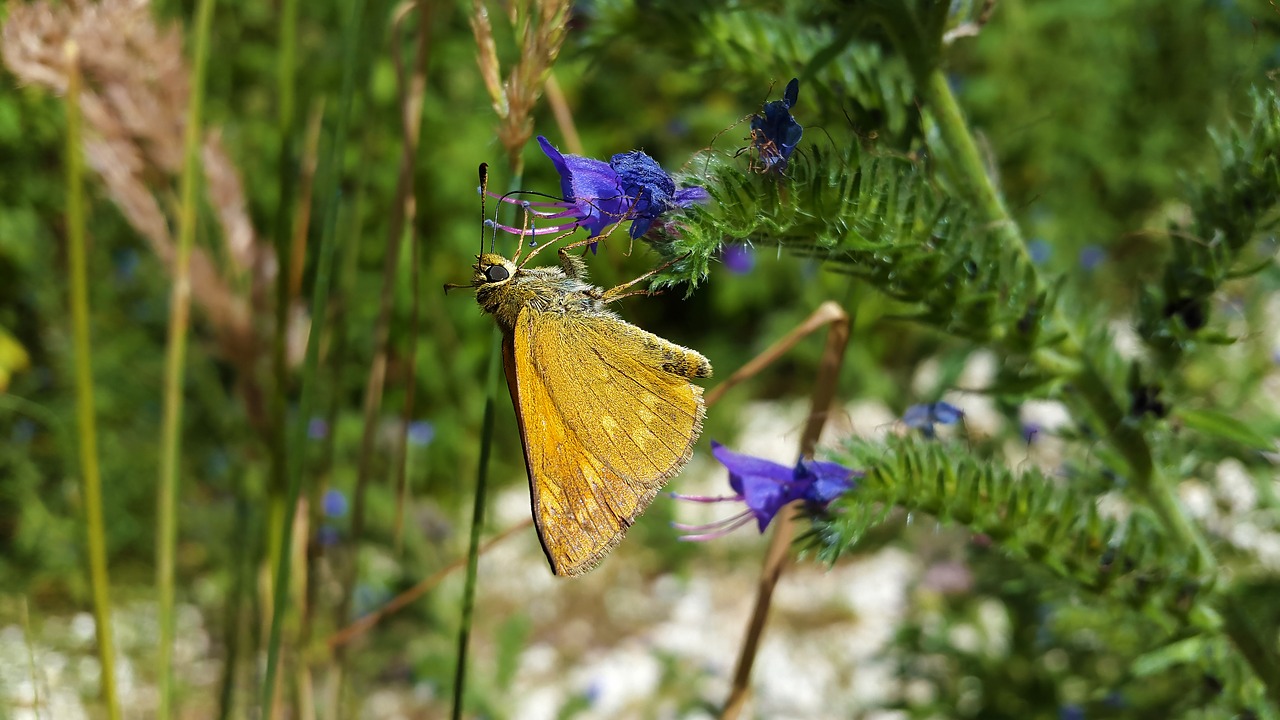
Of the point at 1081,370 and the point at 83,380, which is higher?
the point at 83,380

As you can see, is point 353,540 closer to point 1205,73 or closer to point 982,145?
point 982,145

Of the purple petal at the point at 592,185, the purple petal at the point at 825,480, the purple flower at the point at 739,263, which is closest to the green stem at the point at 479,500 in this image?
the purple petal at the point at 592,185

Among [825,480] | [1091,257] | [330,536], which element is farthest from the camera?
[1091,257]

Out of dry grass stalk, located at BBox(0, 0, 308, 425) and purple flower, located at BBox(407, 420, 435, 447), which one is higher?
dry grass stalk, located at BBox(0, 0, 308, 425)

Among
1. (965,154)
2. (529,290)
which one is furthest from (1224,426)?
(529,290)

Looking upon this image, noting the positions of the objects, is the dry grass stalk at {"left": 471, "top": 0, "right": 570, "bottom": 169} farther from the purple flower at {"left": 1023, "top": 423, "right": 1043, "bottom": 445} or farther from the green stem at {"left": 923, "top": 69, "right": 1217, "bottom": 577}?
the purple flower at {"left": 1023, "top": 423, "right": 1043, "bottom": 445}

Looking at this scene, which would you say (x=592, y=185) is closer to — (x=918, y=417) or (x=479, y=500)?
(x=479, y=500)

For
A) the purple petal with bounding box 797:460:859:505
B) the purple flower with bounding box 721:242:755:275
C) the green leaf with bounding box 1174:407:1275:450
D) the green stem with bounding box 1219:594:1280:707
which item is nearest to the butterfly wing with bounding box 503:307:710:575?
the purple petal with bounding box 797:460:859:505

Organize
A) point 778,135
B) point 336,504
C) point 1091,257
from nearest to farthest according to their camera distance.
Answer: point 778,135, point 336,504, point 1091,257
